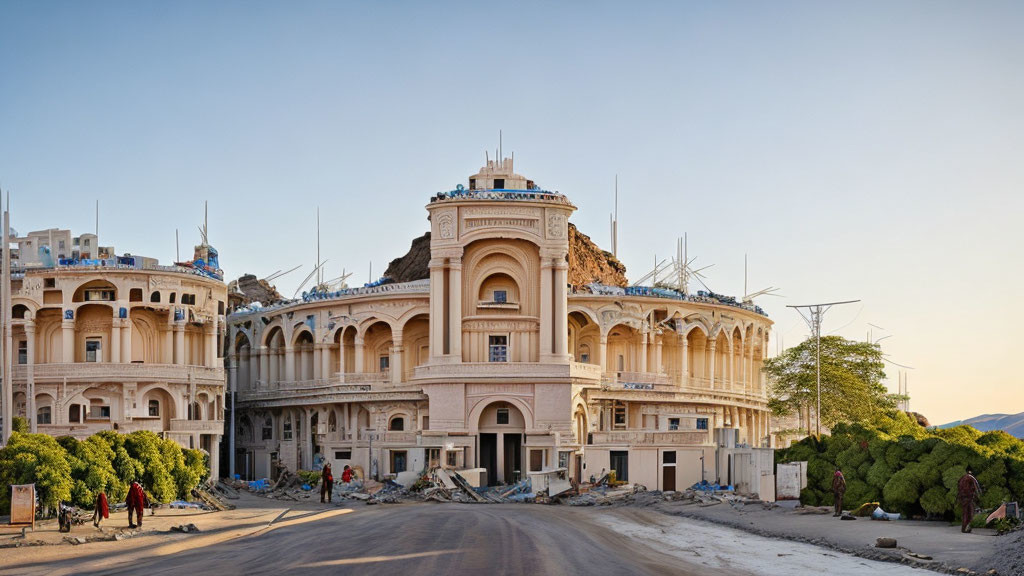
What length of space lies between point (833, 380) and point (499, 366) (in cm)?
2810

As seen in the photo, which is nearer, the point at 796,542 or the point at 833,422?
the point at 796,542

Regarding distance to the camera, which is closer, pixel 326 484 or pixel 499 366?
pixel 326 484

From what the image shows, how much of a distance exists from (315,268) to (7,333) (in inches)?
1466

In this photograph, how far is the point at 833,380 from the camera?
89250 millimetres

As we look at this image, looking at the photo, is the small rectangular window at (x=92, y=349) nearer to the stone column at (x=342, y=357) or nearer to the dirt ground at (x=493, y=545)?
the stone column at (x=342, y=357)

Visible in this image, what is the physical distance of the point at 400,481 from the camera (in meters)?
68.7

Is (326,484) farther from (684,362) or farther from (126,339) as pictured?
(684,362)

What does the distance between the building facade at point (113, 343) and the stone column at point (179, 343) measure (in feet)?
0.25

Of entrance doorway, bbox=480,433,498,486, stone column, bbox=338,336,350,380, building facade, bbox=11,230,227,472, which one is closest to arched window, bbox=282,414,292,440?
stone column, bbox=338,336,350,380

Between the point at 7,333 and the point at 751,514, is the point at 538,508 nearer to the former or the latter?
the point at 751,514

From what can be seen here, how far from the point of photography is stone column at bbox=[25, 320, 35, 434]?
70.9 metres

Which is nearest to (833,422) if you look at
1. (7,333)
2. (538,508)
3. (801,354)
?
(801,354)

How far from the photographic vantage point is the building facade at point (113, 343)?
75125 millimetres

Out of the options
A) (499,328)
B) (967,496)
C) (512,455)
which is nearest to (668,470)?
(512,455)
